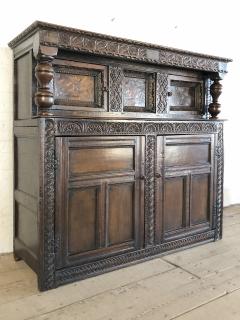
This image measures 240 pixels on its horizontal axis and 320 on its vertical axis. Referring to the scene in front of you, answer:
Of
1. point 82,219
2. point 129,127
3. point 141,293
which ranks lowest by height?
point 141,293

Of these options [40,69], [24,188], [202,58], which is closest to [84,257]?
[24,188]

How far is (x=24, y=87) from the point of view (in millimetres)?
2545

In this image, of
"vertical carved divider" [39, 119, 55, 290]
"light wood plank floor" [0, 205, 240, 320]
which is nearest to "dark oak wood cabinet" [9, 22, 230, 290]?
"vertical carved divider" [39, 119, 55, 290]

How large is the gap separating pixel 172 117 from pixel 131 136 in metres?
→ 0.54

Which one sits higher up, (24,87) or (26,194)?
(24,87)

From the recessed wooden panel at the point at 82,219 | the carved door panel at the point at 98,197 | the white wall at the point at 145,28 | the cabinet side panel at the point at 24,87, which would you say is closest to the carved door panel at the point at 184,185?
the carved door panel at the point at 98,197

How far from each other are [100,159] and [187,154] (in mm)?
899

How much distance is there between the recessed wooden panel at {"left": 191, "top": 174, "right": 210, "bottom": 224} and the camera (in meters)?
3.06

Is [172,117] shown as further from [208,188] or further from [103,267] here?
[103,267]

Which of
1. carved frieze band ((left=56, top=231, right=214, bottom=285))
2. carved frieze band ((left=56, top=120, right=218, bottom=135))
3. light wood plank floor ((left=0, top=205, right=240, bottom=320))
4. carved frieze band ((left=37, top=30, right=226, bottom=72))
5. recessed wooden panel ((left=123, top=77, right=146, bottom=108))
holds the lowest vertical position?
light wood plank floor ((left=0, top=205, right=240, bottom=320))

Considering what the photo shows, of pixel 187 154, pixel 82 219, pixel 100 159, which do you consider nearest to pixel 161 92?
pixel 187 154

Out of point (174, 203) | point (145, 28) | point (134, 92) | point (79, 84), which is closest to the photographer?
point (79, 84)

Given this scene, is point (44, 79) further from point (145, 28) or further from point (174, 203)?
point (145, 28)

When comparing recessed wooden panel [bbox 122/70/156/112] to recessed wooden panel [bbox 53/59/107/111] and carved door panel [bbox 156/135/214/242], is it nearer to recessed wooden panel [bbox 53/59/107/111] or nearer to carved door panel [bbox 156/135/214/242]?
recessed wooden panel [bbox 53/59/107/111]
